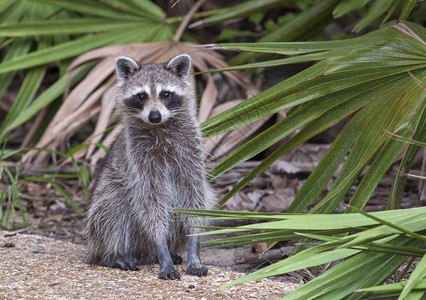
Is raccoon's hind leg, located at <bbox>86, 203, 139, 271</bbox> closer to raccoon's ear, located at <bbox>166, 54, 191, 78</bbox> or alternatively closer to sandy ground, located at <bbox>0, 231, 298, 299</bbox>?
sandy ground, located at <bbox>0, 231, 298, 299</bbox>

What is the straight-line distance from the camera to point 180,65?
4703 mm

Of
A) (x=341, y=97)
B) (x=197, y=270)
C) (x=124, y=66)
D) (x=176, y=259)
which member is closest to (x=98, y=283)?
(x=197, y=270)

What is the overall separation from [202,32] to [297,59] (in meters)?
5.24

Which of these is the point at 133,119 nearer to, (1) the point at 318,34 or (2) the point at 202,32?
(1) the point at 318,34

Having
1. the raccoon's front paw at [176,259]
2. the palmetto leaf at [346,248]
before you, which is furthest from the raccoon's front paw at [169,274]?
the palmetto leaf at [346,248]

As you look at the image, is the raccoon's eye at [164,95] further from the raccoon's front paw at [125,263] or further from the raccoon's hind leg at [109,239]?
the raccoon's front paw at [125,263]

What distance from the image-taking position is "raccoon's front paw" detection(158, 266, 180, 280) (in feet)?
12.9

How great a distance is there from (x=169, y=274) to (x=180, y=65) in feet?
5.02

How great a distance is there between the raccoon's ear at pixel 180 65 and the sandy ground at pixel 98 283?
135cm

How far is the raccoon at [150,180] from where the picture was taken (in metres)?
4.33

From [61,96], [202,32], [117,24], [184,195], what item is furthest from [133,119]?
[202,32]

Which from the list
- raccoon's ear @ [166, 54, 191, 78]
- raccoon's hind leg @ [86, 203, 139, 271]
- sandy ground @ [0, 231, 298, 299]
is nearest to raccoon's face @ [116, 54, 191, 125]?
raccoon's ear @ [166, 54, 191, 78]

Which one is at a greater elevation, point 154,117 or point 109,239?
point 154,117

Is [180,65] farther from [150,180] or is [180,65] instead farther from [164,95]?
[150,180]
